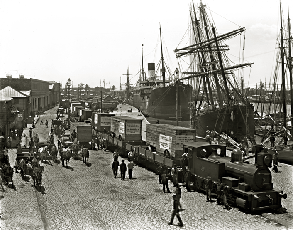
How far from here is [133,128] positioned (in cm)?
2980

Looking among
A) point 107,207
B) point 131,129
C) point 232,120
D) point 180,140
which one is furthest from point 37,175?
point 232,120

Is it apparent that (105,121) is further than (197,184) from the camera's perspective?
Yes

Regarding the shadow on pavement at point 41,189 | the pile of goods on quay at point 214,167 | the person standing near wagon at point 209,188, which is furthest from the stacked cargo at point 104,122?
the person standing near wagon at point 209,188

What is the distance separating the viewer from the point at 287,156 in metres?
26.2

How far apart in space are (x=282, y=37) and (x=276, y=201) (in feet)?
88.6

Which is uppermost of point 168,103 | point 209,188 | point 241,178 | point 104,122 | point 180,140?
point 168,103

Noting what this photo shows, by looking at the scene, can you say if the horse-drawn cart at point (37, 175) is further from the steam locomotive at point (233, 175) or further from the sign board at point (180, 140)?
the sign board at point (180, 140)

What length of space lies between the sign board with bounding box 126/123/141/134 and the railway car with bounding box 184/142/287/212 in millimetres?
12489

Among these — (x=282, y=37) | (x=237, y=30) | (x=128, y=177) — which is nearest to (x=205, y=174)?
(x=128, y=177)

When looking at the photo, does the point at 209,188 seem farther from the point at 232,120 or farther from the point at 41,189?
the point at 232,120

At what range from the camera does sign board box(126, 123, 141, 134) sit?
2966cm

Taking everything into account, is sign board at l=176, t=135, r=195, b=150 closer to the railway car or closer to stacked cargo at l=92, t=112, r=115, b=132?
the railway car

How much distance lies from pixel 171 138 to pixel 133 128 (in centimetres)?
776

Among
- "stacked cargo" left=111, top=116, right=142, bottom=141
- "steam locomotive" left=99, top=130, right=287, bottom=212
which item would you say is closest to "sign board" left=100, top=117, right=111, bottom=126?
"stacked cargo" left=111, top=116, right=142, bottom=141
